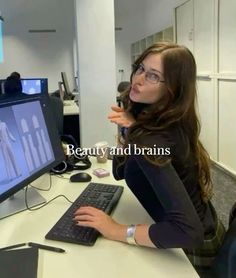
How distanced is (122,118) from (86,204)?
0.34 meters

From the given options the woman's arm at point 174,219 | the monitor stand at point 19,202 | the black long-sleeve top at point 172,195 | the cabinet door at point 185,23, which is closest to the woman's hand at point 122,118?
the black long-sleeve top at point 172,195

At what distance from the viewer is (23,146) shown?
119 centimetres

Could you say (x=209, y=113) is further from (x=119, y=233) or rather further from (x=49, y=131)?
(x=119, y=233)

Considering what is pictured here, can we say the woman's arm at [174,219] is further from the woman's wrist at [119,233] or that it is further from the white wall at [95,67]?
the white wall at [95,67]

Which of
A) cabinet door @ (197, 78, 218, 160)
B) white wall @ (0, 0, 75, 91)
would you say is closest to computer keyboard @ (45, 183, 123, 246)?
cabinet door @ (197, 78, 218, 160)

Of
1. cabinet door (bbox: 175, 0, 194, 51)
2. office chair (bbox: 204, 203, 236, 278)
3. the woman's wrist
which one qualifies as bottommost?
office chair (bbox: 204, 203, 236, 278)

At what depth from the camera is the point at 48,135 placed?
137 centimetres

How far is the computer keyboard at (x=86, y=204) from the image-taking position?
3.22 feet

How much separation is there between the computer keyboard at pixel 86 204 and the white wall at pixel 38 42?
298 inches

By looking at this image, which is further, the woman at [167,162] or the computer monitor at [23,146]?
the computer monitor at [23,146]

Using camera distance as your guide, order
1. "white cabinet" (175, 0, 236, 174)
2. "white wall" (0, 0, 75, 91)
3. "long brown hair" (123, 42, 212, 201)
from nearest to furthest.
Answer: "long brown hair" (123, 42, 212, 201)
"white cabinet" (175, 0, 236, 174)
"white wall" (0, 0, 75, 91)

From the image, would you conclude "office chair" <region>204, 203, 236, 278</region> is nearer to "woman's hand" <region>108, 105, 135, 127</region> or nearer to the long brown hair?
the long brown hair

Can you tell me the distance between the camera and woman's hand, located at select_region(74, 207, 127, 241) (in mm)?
972

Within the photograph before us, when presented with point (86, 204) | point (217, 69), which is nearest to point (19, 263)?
point (86, 204)
